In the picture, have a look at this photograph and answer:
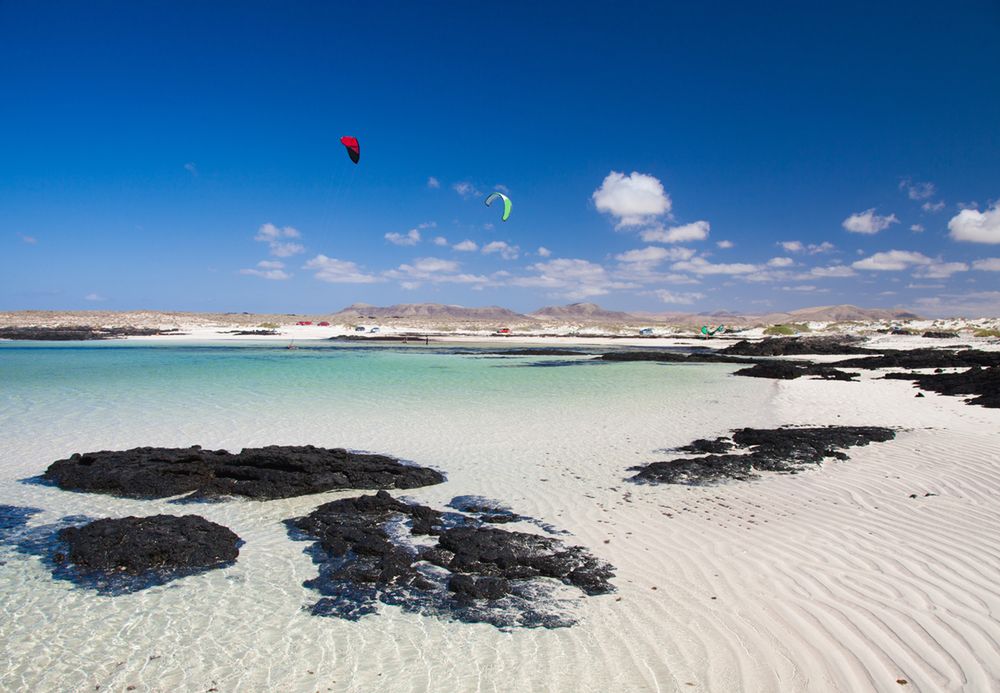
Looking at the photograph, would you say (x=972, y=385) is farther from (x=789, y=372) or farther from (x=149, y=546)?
(x=149, y=546)

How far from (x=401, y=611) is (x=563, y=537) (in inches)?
88.1

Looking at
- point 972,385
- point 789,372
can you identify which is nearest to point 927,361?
point 789,372

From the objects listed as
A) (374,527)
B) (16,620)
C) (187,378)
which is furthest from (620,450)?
(187,378)

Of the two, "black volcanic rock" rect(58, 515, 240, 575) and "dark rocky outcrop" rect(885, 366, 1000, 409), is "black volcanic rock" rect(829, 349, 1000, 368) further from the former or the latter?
"black volcanic rock" rect(58, 515, 240, 575)

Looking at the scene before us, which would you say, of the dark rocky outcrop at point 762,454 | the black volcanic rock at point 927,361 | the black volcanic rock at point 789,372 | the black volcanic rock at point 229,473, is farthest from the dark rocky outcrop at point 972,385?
the black volcanic rock at point 229,473

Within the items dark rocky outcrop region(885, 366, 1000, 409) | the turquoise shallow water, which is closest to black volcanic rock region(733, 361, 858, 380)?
the turquoise shallow water

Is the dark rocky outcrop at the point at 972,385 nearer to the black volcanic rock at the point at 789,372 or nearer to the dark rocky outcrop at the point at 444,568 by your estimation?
the black volcanic rock at the point at 789,372

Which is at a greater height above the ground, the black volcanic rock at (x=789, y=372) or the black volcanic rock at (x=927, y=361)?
the black volcanic rock at (x=927, y=361)

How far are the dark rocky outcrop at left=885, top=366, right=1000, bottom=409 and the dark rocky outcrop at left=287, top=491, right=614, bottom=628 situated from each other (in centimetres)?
1449

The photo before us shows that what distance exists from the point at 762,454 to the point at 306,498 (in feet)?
24.5

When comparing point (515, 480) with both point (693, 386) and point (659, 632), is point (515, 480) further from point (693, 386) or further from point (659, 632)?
point (693, 386)

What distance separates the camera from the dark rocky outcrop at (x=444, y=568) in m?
4.91

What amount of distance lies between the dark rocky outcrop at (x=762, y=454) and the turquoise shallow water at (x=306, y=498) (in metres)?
0.78

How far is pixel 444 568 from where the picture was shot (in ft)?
18.6
